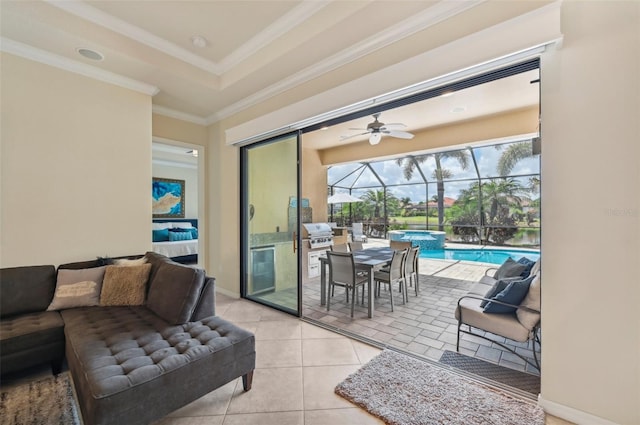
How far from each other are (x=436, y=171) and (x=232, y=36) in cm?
806

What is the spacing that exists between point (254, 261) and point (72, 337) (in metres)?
2.35

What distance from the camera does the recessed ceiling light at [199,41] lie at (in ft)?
9.31

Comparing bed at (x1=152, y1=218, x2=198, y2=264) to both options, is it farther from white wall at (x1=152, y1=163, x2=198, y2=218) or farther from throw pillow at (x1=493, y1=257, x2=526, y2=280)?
throw pillow at (x1=493, y1=257, x2=526, y2=280)

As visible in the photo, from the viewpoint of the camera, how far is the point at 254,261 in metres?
4.14

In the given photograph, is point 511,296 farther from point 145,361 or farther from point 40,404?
point 40,404

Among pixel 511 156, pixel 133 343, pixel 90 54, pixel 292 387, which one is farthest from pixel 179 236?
pixel 511 156

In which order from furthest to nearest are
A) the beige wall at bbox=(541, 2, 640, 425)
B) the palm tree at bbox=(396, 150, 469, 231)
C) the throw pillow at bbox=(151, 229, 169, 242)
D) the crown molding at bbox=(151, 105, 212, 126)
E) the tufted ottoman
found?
the palm tree at bbox=(396, 150, 469, 231), the throw pillow at bbox=(151, 229, 169, 242), the crown molding at bbox=(151, 105, 212, 126), the beige wall at bbox=(541, 2, 640, 425), the tufted ottoman

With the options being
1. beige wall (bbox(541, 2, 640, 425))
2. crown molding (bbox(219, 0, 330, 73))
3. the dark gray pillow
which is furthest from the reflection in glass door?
beige wall (bbox(541, 2, 640, 425))

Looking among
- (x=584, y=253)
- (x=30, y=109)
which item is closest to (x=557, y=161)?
(x=584, y=253)

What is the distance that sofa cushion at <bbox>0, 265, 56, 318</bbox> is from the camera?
2281mm

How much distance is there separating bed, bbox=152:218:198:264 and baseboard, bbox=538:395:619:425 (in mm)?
6821

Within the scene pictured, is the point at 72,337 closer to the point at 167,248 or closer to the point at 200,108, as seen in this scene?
the point at 200,108

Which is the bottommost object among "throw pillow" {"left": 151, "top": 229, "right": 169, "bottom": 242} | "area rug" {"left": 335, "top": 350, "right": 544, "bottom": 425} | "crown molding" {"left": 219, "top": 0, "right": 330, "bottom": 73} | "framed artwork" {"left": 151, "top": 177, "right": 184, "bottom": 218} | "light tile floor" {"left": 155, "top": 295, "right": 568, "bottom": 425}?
"light tile floor" {"left": 155, "top": 295, "right": 568, "bottom": 425}

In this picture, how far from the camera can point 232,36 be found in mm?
2828
